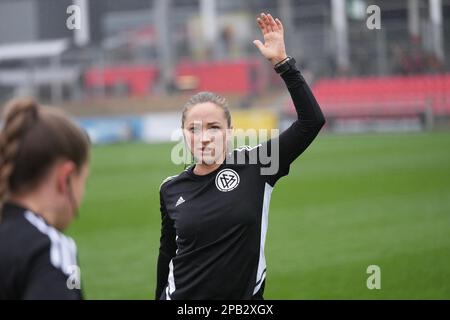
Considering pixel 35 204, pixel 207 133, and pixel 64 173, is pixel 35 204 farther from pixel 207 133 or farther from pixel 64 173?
pixel 207 133

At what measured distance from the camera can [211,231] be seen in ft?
12.6

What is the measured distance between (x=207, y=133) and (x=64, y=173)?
5.42 ft

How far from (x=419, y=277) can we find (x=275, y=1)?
35101mm

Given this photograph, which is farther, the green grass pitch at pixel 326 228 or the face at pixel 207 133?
the green grass pitch at pixel 326 228

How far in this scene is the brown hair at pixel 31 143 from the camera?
226 cm

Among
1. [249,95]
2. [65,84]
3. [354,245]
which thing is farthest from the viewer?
[65,84]

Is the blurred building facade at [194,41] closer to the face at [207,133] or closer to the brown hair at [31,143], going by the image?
the face at [207,133]

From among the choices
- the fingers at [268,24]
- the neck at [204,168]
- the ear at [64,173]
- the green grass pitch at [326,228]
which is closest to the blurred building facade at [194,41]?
the green grass pitch at [326,228]

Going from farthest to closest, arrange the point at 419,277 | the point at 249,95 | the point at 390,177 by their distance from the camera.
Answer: the point at 249,95 → the point at 390,177 → the point at 419,277

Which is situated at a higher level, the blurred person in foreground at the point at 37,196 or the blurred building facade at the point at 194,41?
the blurred building facade at the point at 194,41

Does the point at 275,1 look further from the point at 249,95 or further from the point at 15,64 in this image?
the point at 15,64

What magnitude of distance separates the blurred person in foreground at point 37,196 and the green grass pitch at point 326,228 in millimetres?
5947

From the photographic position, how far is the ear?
2320 mm
